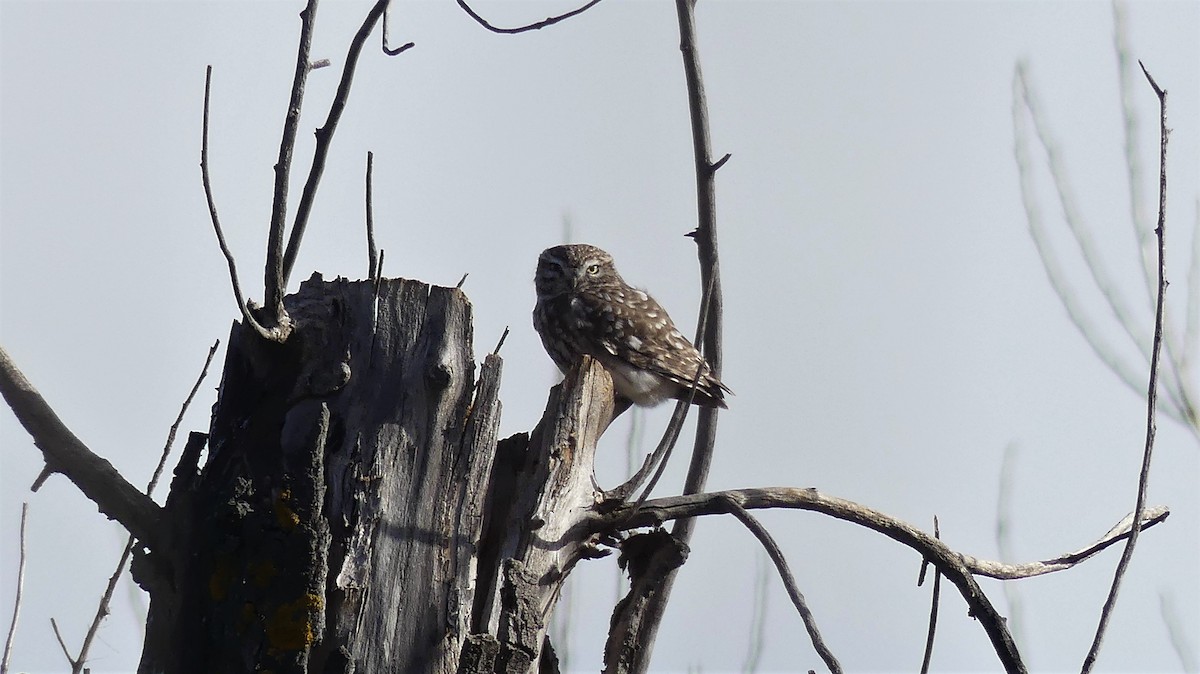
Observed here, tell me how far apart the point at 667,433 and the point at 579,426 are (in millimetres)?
232

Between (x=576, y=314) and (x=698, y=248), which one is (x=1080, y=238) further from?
(x=576, y=314)

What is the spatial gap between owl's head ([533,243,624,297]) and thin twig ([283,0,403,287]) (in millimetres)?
3924

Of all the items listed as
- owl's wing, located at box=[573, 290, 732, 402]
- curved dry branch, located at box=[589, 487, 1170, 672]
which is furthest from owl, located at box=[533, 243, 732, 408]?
curved dry branch, located at box=[589, 487, 1170, 672]

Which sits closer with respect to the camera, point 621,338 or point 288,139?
point 288,139

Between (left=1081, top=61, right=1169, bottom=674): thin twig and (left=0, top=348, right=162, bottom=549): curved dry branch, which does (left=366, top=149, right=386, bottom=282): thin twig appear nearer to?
(left=0, top=348, right=162, bottom=549): curved dry branch

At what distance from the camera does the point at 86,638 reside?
288 cm

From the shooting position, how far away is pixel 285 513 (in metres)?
2.51

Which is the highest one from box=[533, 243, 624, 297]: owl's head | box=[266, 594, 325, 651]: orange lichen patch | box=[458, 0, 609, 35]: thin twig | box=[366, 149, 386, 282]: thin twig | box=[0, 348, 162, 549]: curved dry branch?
box=[533, 243, 624, 297]: owl's head

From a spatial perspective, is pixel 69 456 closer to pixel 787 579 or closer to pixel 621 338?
pixel 787 579

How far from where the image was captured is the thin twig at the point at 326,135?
2496mm

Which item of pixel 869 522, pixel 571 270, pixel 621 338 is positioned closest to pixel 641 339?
pixel 621 338

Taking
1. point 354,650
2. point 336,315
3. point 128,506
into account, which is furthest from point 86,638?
point 336,315

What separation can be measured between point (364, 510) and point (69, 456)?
629mm

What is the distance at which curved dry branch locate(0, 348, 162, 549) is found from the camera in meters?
2.41
